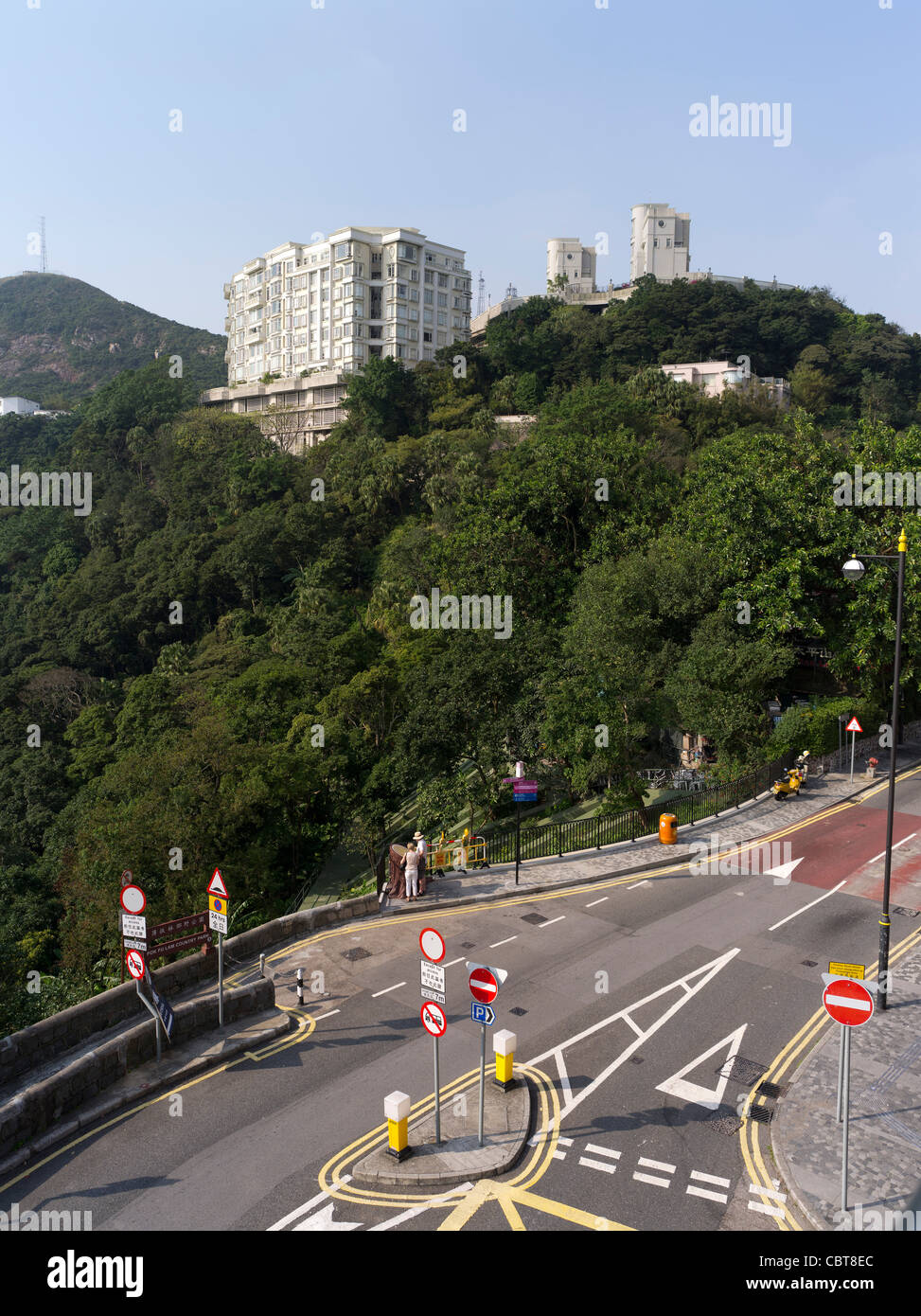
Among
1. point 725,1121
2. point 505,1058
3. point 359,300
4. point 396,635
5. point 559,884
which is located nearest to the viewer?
point 725,1121

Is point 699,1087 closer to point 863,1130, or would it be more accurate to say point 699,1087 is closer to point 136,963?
point 863,1130

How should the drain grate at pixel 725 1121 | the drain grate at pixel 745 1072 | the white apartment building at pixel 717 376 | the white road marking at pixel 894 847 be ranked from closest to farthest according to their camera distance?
the drain grate at pixel 725 1121
the drain grate at pixel 745 1072
the white road marking at pixel 894 847
the white apartment building at pixel 717 376

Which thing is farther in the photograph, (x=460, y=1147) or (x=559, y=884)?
(x=559, y=884)

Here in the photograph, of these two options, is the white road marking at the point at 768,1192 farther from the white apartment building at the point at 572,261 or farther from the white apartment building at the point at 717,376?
the white apartment building at the point at 572,261

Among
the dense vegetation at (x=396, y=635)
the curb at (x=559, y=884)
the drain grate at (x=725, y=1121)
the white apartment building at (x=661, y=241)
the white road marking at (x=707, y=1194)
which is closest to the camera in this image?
the white road marking at (x=707, y=1194)

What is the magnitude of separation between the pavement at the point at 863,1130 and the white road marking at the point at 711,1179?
763 mm

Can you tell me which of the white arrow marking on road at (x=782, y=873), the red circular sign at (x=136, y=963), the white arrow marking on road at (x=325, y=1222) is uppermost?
the red circular sign at (x=136, y=963)

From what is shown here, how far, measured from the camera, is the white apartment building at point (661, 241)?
417 feet

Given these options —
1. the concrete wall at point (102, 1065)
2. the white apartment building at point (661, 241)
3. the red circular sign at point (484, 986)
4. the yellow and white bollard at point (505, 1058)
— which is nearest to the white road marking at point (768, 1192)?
the yellow and white bollard at point (505, 1058)

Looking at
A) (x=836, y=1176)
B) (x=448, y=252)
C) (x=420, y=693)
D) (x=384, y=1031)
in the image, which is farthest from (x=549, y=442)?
(x=448, y=252)

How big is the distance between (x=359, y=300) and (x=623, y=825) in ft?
254

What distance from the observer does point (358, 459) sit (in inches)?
2491

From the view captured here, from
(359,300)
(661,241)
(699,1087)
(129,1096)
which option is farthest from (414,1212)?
(661,241)

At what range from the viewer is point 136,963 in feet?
41.5
